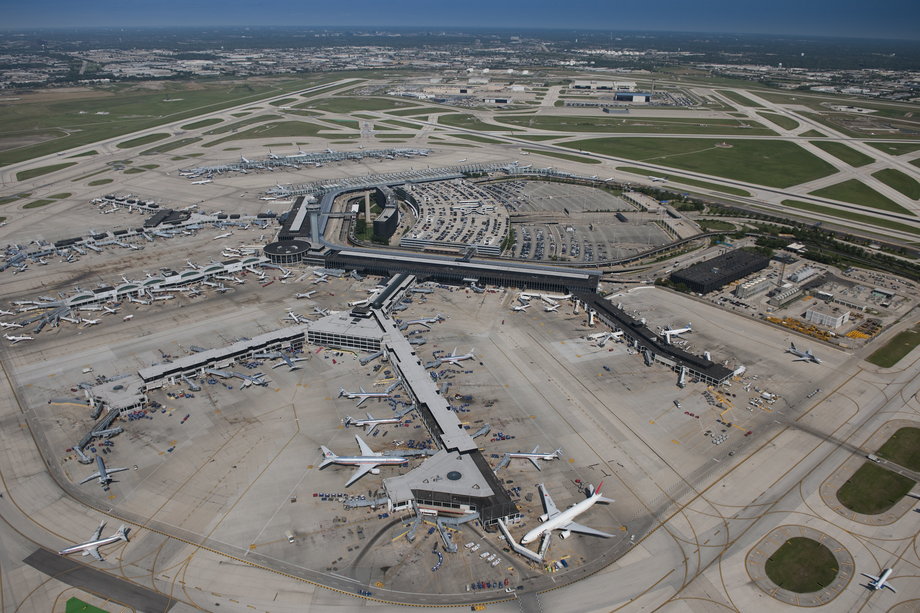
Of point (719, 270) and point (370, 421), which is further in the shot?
point (719, 270)

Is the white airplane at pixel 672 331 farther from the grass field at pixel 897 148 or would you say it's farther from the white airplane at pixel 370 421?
the grass field at pixel 897 148

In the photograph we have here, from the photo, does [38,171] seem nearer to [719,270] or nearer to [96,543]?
[96,543]

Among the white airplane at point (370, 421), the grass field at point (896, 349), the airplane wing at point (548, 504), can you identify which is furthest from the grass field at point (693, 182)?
the airplane wing at point (548, 504)

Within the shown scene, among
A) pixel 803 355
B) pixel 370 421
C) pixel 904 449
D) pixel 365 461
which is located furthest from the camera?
pixel 803 355

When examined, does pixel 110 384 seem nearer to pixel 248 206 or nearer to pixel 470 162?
pixel 248 206

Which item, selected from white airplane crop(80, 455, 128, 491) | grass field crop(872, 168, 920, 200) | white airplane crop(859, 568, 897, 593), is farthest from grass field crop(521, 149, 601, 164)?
white airplane crop(80, 455, 128, 491)

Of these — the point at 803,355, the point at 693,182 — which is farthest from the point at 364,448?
the point at 693,182
